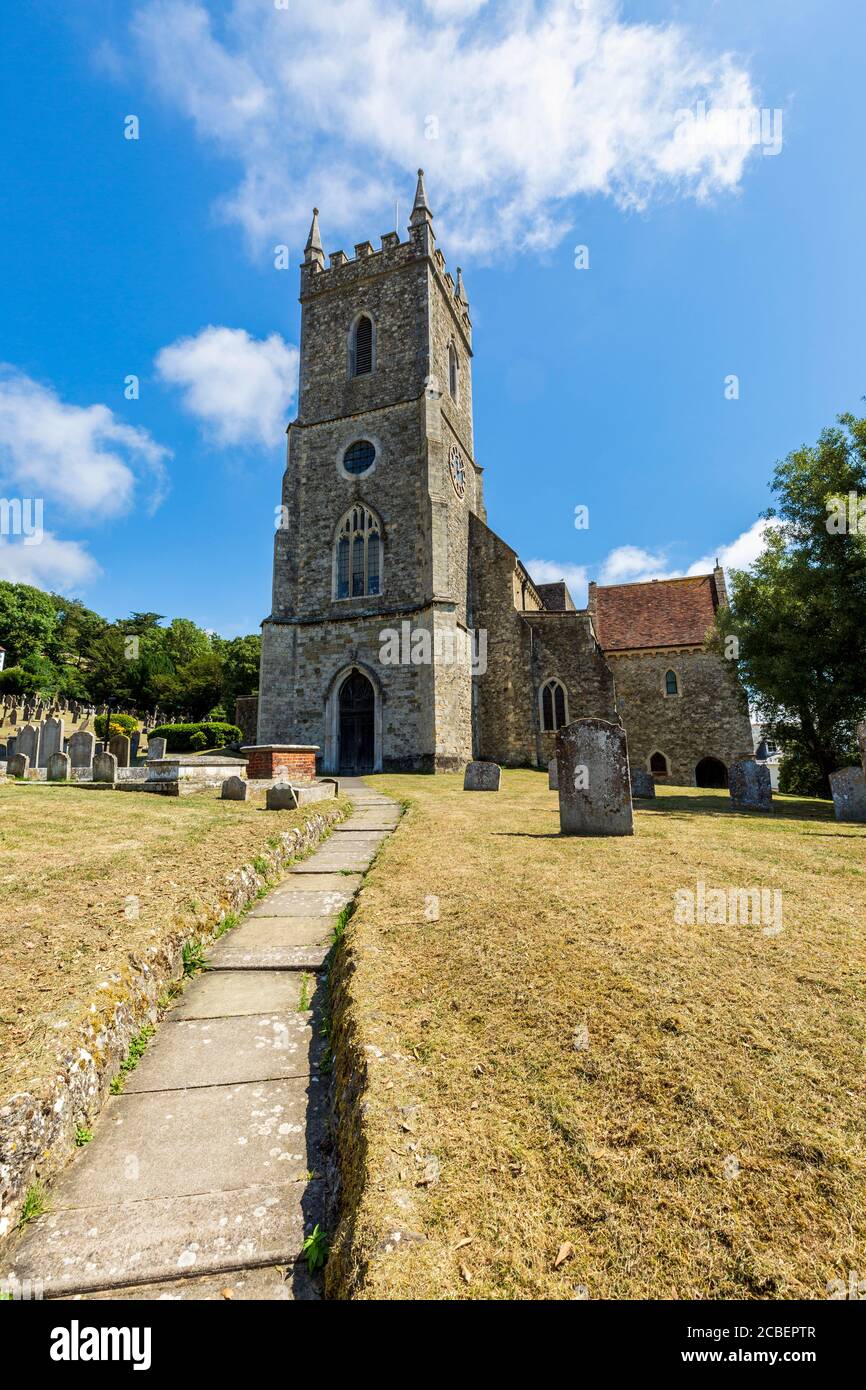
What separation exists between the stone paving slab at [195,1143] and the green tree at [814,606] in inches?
618

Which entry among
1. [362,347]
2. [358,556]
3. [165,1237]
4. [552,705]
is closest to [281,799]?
[165,1237]

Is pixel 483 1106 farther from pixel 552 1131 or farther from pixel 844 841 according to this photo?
pixel 844 841

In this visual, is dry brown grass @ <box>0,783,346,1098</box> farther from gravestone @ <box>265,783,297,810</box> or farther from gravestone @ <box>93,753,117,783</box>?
gravestone @ <box>93,753,117,783</box>

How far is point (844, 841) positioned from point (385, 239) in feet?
86.2

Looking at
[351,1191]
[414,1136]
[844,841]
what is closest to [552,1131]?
[414,1136]

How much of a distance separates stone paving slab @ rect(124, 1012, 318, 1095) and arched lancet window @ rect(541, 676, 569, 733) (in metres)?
20.3

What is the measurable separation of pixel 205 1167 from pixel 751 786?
1369 cm

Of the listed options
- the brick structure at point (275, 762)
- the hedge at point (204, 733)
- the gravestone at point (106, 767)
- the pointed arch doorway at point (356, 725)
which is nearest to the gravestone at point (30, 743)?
the gravestone at point (106, 767)

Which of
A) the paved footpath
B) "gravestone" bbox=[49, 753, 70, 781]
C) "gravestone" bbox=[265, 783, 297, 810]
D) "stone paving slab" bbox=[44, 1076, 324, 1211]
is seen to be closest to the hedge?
"gravestone" bbox=[49, 753, 70, 781]

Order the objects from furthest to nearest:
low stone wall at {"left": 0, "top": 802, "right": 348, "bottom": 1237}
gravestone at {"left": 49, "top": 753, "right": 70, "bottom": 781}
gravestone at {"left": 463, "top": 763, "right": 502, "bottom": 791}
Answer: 1. gravestone at {"left": 49, "top": 753, "right": 70, "bottom": 781}
2. gravestone at {"left": 463, "top": 763, "right": 502, "bottom": 791}
3. low stone wall at {"left": 0, "top": 802, "right": 348, "bottom": 1237}

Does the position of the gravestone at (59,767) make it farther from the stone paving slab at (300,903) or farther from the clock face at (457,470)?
the clock face at (457,470)

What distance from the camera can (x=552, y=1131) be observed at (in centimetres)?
212

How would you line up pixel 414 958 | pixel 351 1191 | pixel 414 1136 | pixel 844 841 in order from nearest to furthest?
1. pixel 351 1191
2. pixel 414 1136
3. pixel 414 958
4. pixel 844 841

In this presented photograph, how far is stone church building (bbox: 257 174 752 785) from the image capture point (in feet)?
64.3
